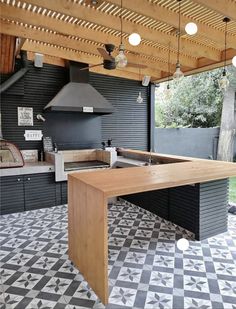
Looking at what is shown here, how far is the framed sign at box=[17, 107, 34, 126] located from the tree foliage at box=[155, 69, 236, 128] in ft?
17.9

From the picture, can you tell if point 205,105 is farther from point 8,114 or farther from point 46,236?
point 46,236

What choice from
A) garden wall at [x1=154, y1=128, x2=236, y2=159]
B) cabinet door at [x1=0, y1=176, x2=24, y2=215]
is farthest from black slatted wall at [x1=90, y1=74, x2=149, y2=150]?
cabinet door at [x1=0, y1=176, x2=24, y2=215]

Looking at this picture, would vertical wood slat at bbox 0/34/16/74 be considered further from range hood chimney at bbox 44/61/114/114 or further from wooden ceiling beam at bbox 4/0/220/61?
range hood chimney at bbox 44/61/114/114

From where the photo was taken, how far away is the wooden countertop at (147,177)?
6.58 feet

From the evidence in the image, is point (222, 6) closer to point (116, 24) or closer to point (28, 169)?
point (116, 24)

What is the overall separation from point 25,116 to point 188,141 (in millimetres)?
5154

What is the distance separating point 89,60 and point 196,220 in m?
3.50

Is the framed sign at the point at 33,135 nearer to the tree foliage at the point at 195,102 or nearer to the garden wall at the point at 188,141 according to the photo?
the garden wall at the point at 188,141

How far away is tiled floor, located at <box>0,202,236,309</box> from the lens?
1.98 meters

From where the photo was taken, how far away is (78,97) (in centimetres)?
454

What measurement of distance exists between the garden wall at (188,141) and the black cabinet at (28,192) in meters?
3.86

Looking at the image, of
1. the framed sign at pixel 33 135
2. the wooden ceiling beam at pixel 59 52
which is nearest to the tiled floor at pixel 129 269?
the framed sign at pixel 33 135

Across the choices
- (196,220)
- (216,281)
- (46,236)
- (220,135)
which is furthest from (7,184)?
(220,135)

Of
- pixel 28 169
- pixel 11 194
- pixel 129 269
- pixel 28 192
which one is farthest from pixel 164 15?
pixel 11 194
